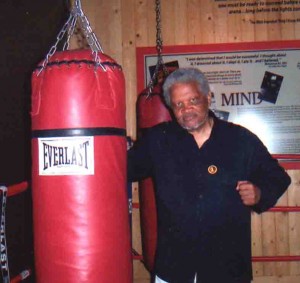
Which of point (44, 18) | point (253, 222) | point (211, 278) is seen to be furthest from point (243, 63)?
point (211, 278)

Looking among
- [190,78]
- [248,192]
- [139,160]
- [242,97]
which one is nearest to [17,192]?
[139,160]

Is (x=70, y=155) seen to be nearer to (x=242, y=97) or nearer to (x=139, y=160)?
(x=139, y=160)

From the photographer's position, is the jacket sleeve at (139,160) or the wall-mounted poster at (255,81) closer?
the jacket sleeve at (139,160)

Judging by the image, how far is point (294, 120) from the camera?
3.52m

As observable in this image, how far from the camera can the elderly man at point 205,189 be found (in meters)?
1.58

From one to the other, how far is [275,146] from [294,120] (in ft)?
0.94

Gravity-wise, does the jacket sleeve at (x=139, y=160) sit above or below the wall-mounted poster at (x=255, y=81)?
below

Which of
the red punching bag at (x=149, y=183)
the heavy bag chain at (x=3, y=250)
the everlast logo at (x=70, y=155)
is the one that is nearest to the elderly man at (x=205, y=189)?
the everlast logo at (x=70, y=155)

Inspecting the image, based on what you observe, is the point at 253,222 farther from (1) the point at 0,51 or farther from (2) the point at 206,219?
(1) the point at 0,51

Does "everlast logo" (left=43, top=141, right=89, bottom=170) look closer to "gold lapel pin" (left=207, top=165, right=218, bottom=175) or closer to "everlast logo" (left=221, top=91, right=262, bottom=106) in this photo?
"gold lapel pin" (left=207, top=165, right=218, bottom=175)

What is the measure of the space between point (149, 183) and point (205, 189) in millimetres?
1104

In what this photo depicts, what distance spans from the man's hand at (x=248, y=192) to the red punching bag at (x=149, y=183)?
3.67 ft

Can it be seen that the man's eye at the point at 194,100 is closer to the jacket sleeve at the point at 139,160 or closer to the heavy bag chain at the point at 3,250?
the jacket sleeve at the point at 139,160

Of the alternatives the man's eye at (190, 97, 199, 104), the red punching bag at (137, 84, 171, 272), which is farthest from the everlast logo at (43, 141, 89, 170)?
the red punching bag at (137, 84, 171, 272)
